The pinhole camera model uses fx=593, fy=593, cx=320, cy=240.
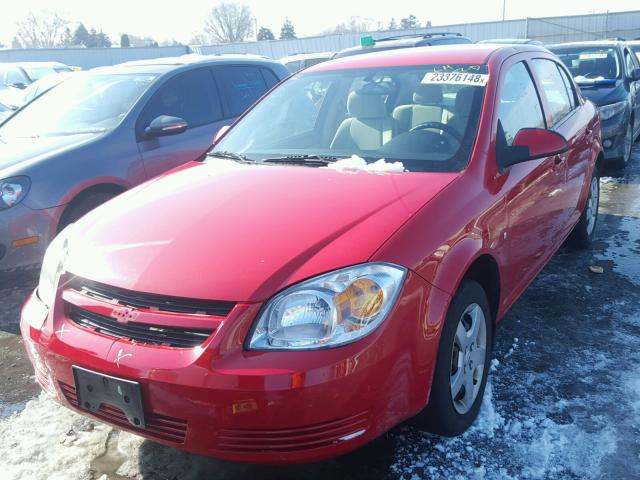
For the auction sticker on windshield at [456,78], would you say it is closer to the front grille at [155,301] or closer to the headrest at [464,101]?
the headrest at [464,101]

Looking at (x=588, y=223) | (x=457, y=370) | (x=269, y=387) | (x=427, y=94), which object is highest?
(x=427, y=94)

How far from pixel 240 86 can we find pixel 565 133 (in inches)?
129

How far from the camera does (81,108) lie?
512cm

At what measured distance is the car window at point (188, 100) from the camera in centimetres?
504

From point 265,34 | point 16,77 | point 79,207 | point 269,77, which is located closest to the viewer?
point 79,207

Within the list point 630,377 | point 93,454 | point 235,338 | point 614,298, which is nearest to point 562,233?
point 614,298

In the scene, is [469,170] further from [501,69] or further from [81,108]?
[81,108]

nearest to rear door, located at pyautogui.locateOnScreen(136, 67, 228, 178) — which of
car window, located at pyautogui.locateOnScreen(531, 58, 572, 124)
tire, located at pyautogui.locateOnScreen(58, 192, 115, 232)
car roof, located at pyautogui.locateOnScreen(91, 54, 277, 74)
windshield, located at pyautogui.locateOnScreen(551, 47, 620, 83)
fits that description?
car roof, located at pyautogui.locateOnScreen(91, 54, 277, 74)

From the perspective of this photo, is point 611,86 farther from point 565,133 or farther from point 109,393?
point 109,393

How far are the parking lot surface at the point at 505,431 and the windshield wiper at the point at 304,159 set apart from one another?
1.31m

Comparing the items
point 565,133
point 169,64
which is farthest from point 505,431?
point 169,64

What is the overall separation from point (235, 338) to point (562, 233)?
2715 millimetres

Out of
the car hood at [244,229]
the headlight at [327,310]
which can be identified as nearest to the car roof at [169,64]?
the car hood at [244,229]

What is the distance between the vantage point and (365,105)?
130 inches
